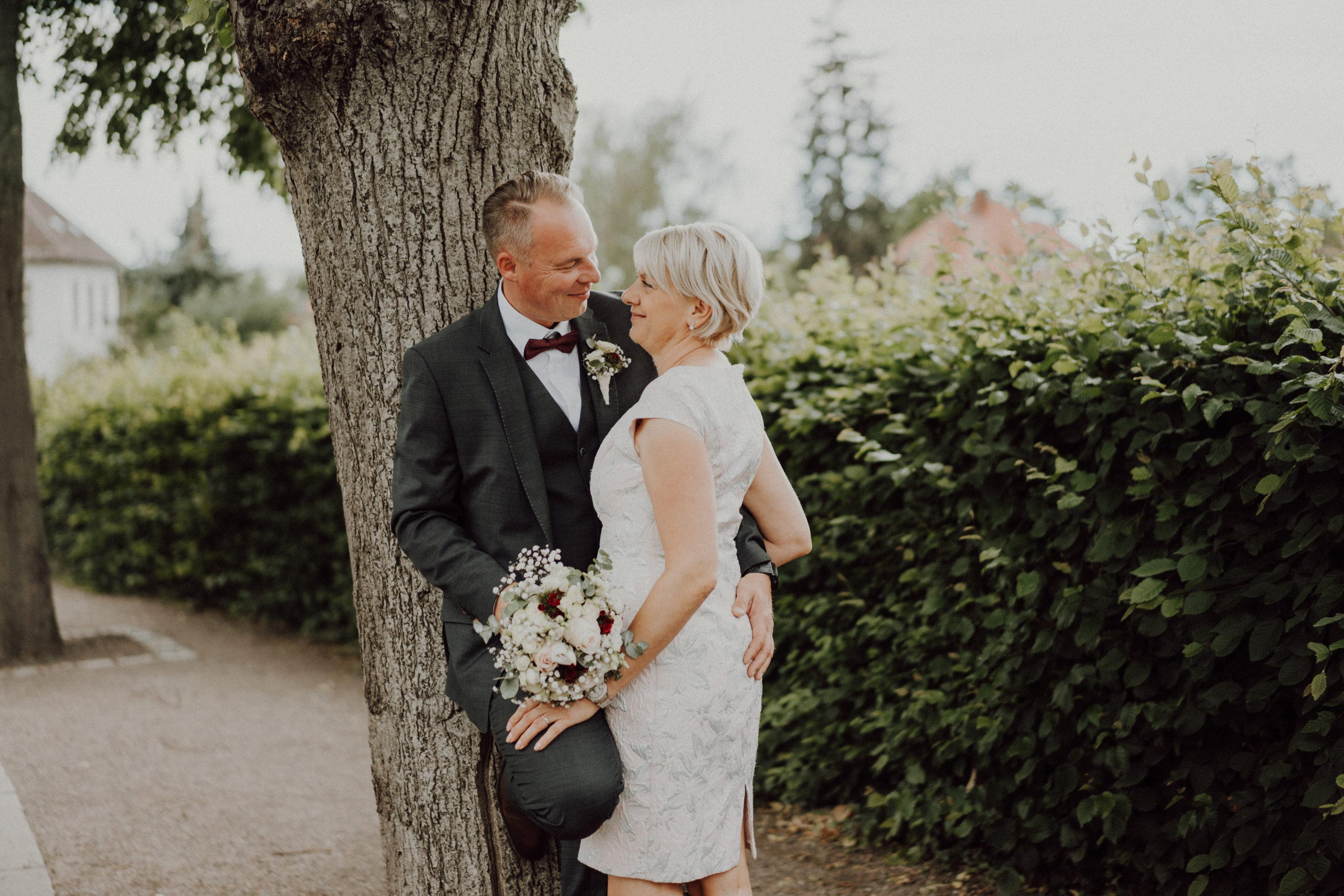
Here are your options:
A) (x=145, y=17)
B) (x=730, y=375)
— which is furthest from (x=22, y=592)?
(x=730, y=375)

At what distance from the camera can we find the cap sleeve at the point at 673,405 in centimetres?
244

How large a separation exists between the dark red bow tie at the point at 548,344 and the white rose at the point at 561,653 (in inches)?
35.5

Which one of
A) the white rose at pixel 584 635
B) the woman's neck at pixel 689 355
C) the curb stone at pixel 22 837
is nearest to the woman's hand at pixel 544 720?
the white rose at pixel 584 635

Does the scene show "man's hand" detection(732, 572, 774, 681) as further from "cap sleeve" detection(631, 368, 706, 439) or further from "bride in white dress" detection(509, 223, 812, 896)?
"cap sleeve" detection(631, 368, 706, 439)

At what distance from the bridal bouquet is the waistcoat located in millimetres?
395

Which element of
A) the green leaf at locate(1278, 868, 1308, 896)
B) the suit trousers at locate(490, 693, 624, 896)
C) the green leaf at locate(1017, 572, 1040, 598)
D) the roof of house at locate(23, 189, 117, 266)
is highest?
the roof of house at locate(23, 189, 117, 266)

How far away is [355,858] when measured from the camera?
4910mm

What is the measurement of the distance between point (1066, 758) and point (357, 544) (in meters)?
2.68

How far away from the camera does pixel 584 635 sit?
2297 millimetres

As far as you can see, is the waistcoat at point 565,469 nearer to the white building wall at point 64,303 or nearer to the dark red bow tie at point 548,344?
the dark red bow tie at point 548,344

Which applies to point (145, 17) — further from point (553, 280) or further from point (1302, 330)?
point (1302, 330)

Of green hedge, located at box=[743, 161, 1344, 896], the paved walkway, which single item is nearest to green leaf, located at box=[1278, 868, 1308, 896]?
green hedge, located at box=[743, 161, 1344, 896]

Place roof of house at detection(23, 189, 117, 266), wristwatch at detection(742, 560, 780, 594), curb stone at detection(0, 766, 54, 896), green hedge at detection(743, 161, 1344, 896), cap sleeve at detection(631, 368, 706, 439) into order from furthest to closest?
roof of house at detection(23, 189, 117, 266) → curb stone at detection(0, 766, 54, 896) → green hedge at detection(743, 161, 1344, 896) → wristwatch at detection(742, 560, 780, 594) → cap sleeve at detection(631, 368, 706, 439)

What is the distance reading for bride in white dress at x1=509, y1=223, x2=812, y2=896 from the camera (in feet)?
8.05
